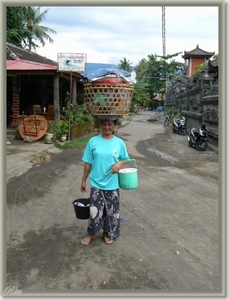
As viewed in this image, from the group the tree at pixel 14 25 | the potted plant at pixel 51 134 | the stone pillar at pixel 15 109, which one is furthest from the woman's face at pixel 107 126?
the tree at pixel 14 25

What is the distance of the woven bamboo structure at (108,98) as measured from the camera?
304 cm

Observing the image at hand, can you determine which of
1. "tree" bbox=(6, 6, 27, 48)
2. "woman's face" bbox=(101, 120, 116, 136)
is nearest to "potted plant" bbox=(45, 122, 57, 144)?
"woman's face" bbox=(101, 120, 116, 136)

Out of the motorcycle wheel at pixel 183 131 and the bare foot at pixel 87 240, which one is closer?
the bare foot at pixel 87 240

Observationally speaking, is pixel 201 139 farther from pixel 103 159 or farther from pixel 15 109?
pixel 103 159

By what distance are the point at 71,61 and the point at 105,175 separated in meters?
7.70

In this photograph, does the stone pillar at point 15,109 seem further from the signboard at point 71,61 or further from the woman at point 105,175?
the woman at point 105,175

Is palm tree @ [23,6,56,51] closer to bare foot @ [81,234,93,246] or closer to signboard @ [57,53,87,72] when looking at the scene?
signboard @ [57,53,87,72]

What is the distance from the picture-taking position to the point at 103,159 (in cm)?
324

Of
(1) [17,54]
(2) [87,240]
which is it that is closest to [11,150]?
(2) [87,240]

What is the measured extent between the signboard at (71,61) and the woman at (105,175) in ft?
24.1

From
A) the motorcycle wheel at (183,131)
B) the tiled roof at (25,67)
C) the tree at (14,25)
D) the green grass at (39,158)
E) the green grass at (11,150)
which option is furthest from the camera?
the tree at (14,25)

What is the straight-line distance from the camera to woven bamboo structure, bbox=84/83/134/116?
9.96 ft

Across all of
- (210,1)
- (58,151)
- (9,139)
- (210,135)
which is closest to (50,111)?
(9,139)

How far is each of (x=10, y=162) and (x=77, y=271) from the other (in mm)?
4881
